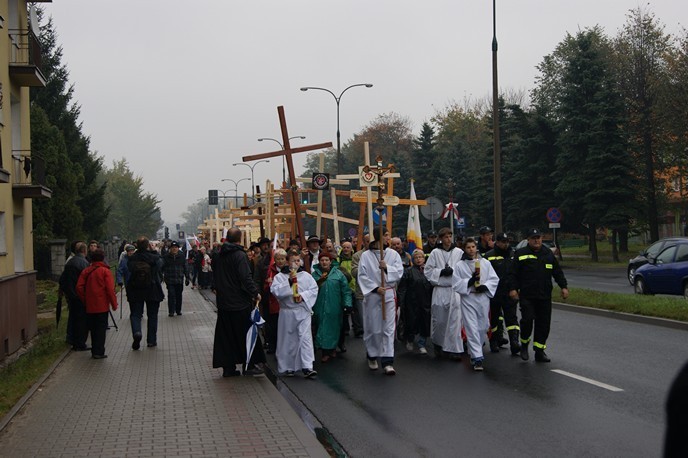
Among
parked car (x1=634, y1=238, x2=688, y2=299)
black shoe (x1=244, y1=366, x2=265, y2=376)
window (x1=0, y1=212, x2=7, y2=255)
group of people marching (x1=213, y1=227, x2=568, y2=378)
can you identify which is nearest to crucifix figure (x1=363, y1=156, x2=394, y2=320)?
group of people marching (x1=213, y1=227, x2=568, y2=378)

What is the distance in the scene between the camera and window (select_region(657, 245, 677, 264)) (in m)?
21.1

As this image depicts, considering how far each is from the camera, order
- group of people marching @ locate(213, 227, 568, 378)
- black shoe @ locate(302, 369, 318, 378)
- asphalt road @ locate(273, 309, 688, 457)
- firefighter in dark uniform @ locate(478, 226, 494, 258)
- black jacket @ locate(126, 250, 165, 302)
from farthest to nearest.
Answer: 1. black jacket @ locate(126, 250, 165, 302)
2. firefighter in dark uniform @ locate(478, 226, 494, 258)
3. group of people marching @ locate(213, 227, 568, 378)
4. black shoe @ locate(302, 369, 318, 378)
5. asphalt road @ locate(273, 309, 688, 457)

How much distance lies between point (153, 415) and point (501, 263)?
6.23m

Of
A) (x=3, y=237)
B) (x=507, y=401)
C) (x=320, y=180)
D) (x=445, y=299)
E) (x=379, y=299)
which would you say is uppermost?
(x=320, y=180)

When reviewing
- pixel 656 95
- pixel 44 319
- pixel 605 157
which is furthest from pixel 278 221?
pixel 656 95

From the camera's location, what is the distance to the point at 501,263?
12820 mm

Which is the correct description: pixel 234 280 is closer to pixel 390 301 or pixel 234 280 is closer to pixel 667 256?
pixel 390 301

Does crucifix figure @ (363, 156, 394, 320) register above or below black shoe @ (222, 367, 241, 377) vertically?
above

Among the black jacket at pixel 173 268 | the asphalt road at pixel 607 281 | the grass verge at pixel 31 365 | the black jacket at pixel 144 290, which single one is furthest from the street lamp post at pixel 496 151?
the grass verge at pixel 31 365

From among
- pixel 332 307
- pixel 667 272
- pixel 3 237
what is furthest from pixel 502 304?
pixel 667 272

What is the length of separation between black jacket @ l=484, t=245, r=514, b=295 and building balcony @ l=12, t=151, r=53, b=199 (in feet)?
32.0

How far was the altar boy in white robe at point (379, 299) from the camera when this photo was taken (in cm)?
1098

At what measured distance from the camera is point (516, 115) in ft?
172

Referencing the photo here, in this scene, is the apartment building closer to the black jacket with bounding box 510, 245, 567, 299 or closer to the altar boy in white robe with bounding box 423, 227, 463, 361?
the altar boy in white robe with bounding box 423, 227, 463, 361
